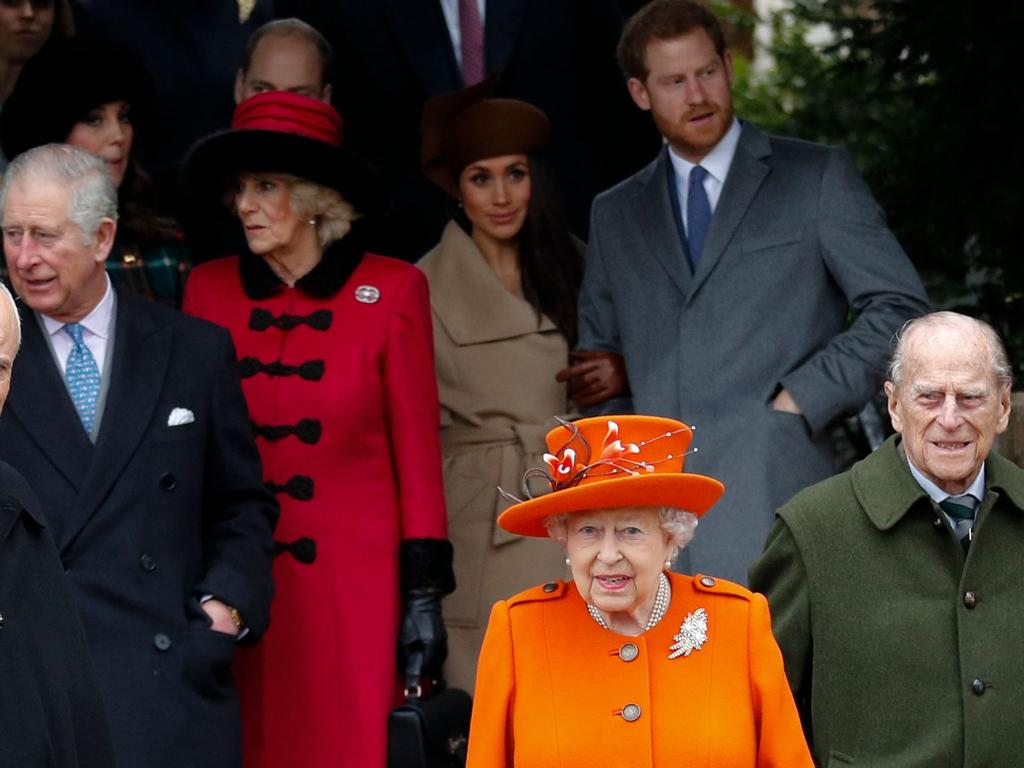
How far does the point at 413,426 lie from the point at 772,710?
2055 millimetres

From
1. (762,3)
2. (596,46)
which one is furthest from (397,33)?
(762,3)

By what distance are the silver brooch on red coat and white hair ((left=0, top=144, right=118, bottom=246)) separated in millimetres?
788

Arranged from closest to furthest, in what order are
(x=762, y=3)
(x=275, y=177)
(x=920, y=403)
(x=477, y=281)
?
(x=920, y=403) → (x=275, y=177) → (x=477, y=281) → (x=762, y=3)

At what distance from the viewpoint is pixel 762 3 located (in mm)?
15430

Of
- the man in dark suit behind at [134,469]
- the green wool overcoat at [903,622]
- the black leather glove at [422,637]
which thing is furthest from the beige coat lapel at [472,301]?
the green wool overcoat at [903,622]

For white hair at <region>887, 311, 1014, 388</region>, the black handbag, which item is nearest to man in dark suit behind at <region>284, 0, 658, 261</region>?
the black handbag

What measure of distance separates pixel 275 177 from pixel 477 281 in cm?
78

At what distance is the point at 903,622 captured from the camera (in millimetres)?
5203

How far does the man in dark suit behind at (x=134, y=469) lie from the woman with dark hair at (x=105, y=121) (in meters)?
0.64

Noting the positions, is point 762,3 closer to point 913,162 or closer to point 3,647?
point 913,162

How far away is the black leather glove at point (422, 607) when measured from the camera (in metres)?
6.45

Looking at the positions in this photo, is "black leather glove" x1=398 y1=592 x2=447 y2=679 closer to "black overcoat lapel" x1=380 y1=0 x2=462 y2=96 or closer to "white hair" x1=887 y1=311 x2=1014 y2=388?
"white hair" x1=887 y1=311 x2=1014 y2=388

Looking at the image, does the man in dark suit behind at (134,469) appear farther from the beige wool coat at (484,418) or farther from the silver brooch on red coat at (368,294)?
A: the beige wool coat at (484,418)

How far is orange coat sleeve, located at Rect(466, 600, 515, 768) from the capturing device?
4703mm
